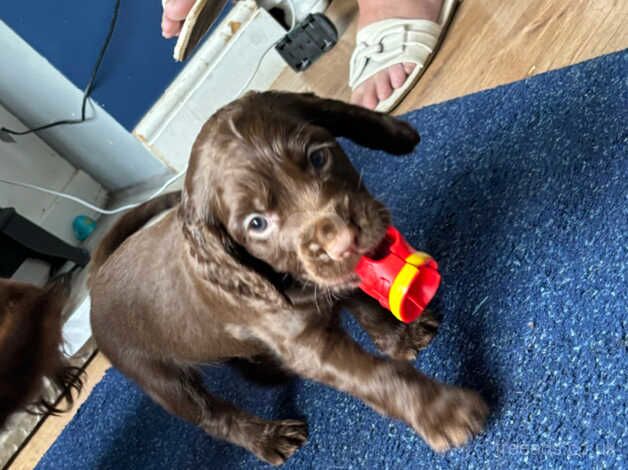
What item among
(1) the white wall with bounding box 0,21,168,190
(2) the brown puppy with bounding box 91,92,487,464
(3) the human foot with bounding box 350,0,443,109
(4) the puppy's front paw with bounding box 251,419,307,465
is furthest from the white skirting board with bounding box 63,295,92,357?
(3) the human foot with bounding box 350,0,443,109

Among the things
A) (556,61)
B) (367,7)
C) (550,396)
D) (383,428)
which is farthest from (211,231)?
(367,7)

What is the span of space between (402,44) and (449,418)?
150cm

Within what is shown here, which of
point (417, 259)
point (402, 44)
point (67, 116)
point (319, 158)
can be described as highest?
point (67, 116)

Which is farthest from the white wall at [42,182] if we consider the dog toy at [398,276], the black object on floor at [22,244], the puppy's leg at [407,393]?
the dog toy at [398,276]

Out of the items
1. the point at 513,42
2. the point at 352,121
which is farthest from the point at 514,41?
the point at 352,121

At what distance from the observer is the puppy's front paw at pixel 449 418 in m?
1.32

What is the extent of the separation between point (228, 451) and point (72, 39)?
1.90 metres

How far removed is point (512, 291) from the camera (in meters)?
1.52

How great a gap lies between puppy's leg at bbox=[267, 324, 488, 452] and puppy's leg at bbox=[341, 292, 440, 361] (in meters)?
0.25

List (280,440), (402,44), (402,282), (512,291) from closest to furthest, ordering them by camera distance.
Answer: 1. (402,282)
2. (512,291)
3. (280,440)
4. (402,44)

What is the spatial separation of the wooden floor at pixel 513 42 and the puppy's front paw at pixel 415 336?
0.91 m

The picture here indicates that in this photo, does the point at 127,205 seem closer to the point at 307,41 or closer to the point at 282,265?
the point at 307,41

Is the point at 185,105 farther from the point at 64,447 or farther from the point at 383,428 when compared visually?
the point at 383,428

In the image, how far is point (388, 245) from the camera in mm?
1325
